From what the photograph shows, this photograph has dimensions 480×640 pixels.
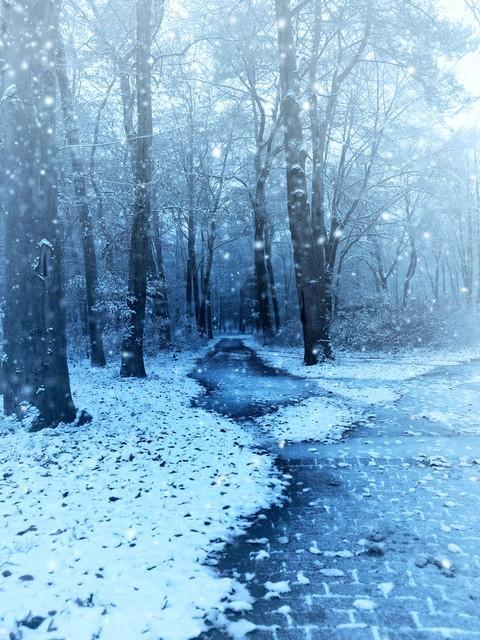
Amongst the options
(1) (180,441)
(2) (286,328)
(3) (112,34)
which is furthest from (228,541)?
(2) (286,328)

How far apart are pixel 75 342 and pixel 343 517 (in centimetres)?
2210

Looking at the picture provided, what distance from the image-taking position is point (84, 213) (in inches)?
640

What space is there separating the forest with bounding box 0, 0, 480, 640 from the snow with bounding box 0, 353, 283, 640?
3 cm

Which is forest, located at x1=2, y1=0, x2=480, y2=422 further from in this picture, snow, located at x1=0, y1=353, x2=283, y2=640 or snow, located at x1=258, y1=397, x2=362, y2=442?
snow, located at x1=258, y1=397, x2=362, y2=442

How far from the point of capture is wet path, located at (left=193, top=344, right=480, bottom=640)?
10.0ft

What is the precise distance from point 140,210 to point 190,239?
16732 mm

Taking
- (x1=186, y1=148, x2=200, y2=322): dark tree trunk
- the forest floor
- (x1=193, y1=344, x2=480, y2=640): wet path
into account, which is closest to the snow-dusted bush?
(x1=186, y1=148, x2=200, y2=322): dark tree trunk

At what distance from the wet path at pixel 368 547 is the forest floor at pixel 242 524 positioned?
16 millimetres

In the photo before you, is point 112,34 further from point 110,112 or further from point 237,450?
point 237,450

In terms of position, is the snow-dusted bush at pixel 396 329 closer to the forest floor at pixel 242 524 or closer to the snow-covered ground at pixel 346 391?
the snow-covered ground at pixel 346 391

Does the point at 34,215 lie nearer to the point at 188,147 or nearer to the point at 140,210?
the point at 140,210

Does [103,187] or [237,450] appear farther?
[103,187]

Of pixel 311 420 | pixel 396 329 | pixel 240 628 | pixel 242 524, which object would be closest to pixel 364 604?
pixel 240 628

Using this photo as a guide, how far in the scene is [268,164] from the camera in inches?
923
